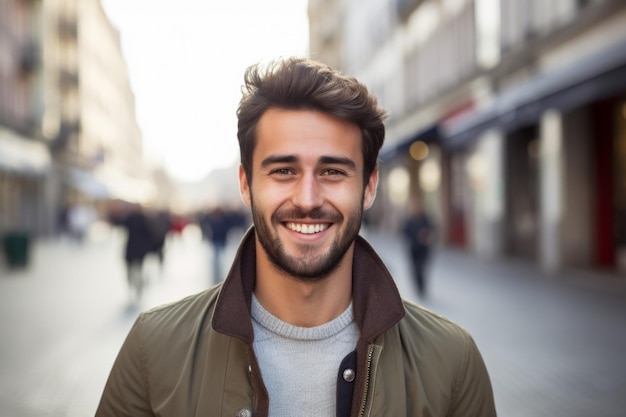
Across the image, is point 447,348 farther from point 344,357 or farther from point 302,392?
point 302,392

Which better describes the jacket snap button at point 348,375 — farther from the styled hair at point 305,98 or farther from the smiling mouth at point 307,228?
the styled hair at point 305,98

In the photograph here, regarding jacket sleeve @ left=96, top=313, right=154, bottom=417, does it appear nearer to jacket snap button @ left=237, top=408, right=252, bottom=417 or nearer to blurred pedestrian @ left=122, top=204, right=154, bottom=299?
jacket snap button @ left=237, top=408, right=252, bottom=417

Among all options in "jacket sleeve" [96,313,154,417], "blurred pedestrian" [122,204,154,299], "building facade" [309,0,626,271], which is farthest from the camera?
"building facade" [309,0,626,271]

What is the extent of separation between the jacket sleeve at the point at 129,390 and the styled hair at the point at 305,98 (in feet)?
2.13

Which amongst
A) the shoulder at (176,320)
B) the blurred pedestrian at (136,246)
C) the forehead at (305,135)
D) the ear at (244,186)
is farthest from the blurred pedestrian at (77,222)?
the forehead at (305,135)

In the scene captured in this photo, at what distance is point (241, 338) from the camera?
6.11ft

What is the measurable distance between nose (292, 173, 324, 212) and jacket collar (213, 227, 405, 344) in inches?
10.4

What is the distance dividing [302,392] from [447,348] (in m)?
0.44

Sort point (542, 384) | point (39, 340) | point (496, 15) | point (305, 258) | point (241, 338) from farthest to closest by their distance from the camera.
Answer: point (496, 15)
point (39, 340)
point (542, 384)
point (305, 258)
point (241, 338)

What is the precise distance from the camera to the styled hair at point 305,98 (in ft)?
6.55

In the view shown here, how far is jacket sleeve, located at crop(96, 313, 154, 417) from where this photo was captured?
6.35 feet

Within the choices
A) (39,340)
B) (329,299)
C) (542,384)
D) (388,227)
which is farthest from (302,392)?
(388,227)

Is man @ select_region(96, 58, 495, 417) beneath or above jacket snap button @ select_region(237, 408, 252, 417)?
above

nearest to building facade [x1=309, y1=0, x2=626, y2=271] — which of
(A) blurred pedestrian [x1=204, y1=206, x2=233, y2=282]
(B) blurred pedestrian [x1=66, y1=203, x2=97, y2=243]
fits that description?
(A) blurred pedestrian [x1=204, y1=206, x2=233, y2=282]
